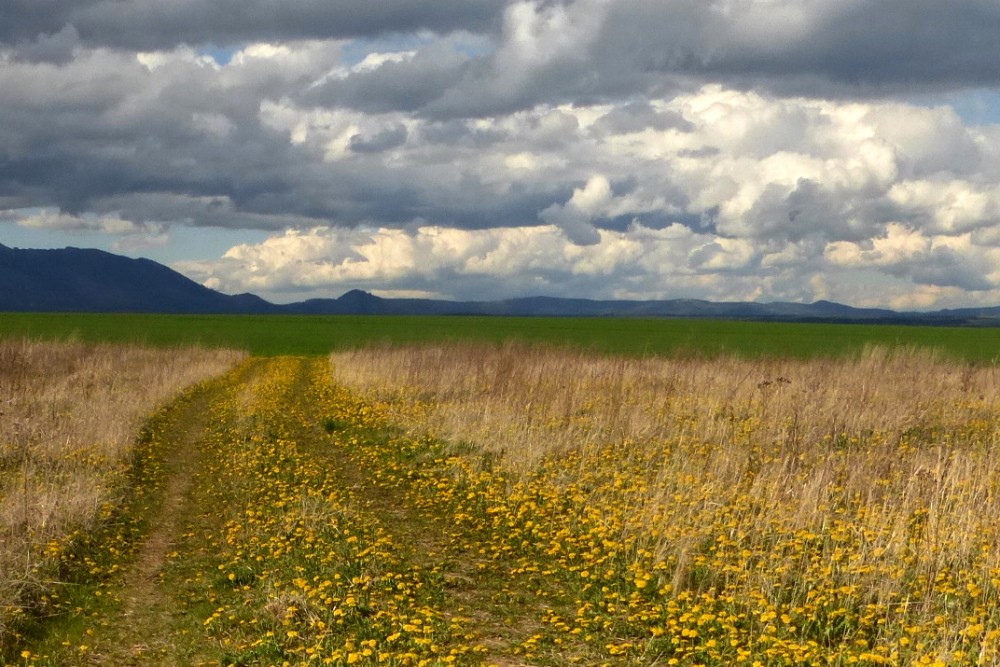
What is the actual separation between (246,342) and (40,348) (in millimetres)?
38717

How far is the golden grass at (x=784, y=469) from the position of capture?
8672 mm

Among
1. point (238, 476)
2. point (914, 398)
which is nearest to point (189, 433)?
point (238, 476)

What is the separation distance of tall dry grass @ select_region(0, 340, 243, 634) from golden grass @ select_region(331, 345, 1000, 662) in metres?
7.32

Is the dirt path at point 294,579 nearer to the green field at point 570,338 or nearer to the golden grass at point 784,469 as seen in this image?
the golden grass at point 784,469

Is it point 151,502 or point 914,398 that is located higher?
point 914,398

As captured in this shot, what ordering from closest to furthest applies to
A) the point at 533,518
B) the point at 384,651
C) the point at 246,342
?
the point at 384,651
the point at 533,518
the point at 246,342

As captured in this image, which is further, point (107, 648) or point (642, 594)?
point (642, 594)

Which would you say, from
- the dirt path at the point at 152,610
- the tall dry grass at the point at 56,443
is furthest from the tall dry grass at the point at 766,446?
the tall dry grass at the point at 56,443

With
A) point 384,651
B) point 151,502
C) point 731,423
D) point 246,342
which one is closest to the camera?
point 384,651

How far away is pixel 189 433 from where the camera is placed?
76.0ft

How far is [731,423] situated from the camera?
19156mm

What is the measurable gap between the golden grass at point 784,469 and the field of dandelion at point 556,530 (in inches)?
2.6

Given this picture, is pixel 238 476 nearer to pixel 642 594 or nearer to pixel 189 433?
pixel 189 433

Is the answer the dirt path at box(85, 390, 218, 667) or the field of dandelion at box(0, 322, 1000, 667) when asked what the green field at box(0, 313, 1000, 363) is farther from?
the dirt path at box(85, 390, 218, 667)
